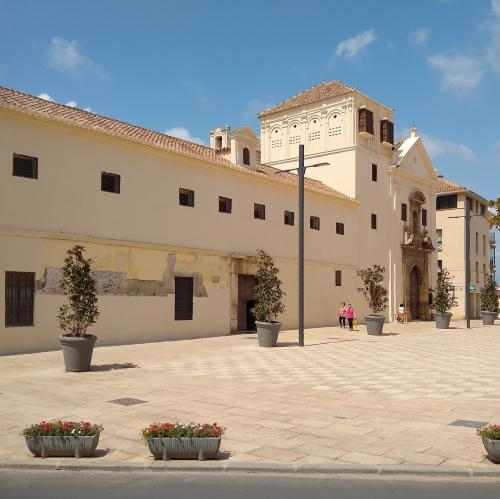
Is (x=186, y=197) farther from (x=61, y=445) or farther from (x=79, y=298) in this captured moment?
(x=61, y=445)

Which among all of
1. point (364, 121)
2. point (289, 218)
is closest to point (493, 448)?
point (289, 218)

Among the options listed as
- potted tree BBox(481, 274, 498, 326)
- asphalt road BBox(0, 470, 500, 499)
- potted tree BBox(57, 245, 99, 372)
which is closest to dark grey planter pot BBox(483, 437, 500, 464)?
asphalt road BBox(0, 470, 500, 499)

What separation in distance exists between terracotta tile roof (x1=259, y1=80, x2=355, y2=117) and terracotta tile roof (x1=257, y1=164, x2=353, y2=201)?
579 centimetres

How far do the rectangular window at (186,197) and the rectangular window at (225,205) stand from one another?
6.19 feet

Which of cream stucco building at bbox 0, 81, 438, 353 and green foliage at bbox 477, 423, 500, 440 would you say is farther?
cream stucco building at bbox 0, 81, 438, 353

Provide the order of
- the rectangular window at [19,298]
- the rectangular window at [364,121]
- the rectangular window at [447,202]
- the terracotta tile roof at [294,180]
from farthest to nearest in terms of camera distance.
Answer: the rectangular window at [447,202] < the rectangular window at [364,121] < the terracotta tile roof at [294,180] < the rectangular window at [19,298]

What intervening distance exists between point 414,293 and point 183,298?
23.1m

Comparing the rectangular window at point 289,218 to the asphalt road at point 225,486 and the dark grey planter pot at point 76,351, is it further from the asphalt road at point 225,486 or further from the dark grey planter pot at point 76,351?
the asphalt road at point 225,486

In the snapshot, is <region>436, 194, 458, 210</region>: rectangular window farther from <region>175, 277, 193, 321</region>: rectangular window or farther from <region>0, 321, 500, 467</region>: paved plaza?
<region>175, 277, 193, 321</region>: rectangular window

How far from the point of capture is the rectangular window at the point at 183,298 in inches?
922

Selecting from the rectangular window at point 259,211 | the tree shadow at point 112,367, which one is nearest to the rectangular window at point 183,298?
the rectangular window at point 259,211

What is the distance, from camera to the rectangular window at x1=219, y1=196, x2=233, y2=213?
2599 centimetres

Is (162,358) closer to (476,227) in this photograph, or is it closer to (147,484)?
(147,484)

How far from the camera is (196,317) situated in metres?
24.1
